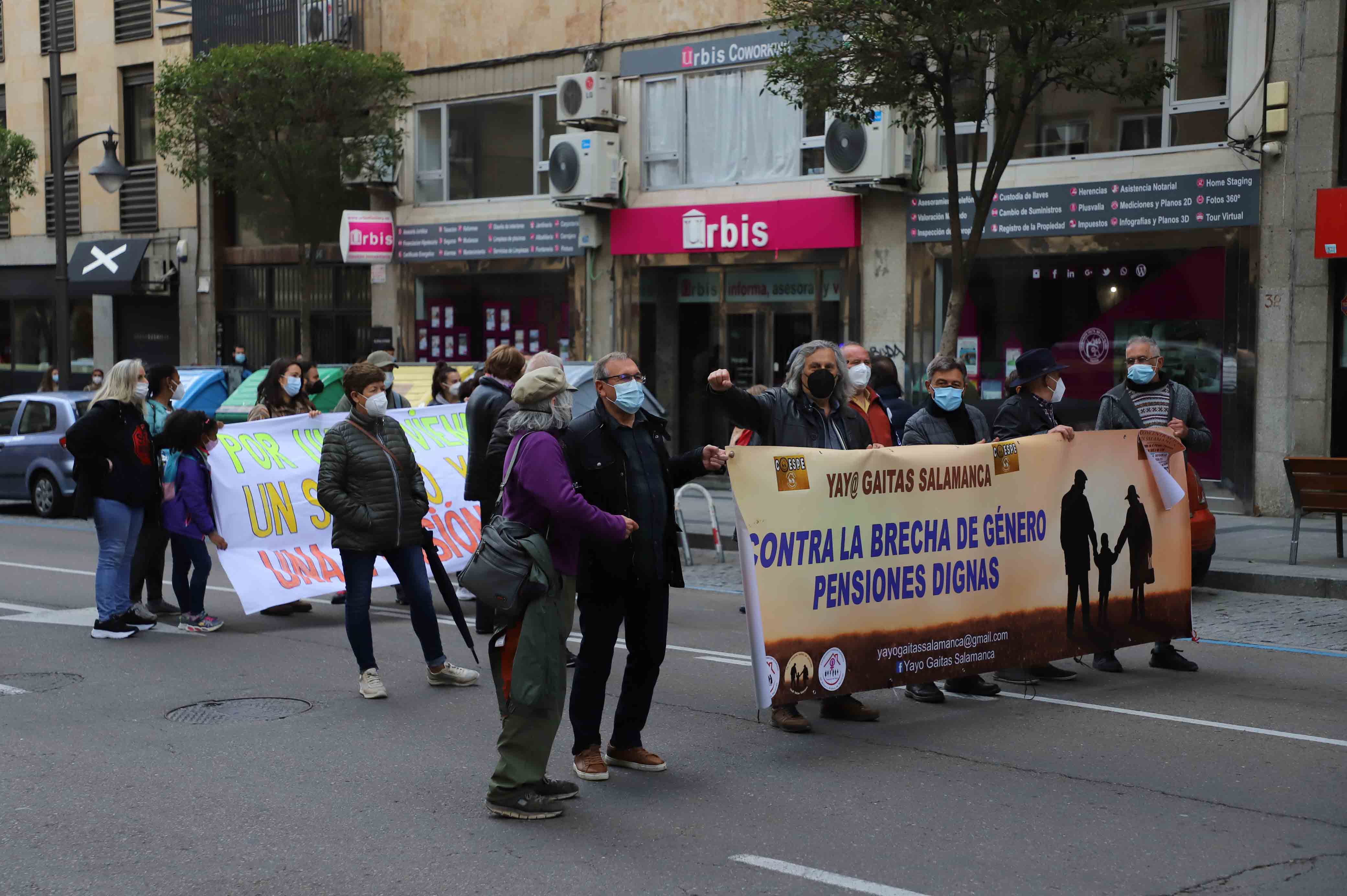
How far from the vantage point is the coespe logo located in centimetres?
1997

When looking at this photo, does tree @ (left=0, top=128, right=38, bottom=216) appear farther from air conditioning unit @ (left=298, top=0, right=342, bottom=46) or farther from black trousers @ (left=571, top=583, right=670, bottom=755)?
black trousers @ (left=571, top=583, right=670, bottom=755)

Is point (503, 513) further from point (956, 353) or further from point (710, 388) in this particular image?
point (956, 353)

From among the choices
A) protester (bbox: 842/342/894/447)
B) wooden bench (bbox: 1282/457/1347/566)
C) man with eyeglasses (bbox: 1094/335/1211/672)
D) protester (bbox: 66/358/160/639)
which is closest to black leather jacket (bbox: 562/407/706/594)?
protester (bbox: 842/342/894/447)

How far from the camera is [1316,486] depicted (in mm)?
12234

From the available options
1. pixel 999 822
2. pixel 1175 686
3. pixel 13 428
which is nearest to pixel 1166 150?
pixel 1175 686

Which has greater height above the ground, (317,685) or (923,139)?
(923,139)

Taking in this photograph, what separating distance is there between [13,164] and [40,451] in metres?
12.1

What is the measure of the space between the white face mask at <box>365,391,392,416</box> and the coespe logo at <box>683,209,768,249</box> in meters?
12.3

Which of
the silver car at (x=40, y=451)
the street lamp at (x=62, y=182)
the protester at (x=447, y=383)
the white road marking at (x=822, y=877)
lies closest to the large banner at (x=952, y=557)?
the white road marking at (x=822, y=877)

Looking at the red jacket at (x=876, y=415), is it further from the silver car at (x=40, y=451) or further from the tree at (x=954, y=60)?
the silver car at (x=40, y=451)

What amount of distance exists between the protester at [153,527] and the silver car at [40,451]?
830 centimetres

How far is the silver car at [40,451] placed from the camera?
18.4 m

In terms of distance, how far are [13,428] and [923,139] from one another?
12196 mm

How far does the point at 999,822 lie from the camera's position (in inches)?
219
